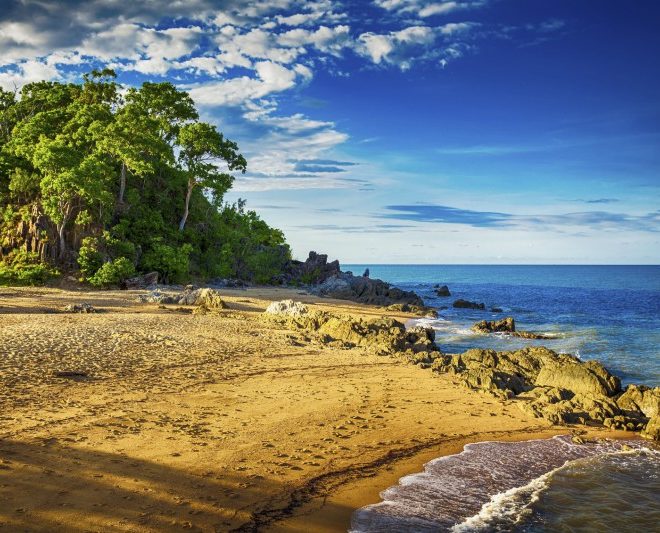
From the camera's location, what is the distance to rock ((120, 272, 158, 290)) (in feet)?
134

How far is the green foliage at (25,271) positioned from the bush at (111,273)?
11.6ft

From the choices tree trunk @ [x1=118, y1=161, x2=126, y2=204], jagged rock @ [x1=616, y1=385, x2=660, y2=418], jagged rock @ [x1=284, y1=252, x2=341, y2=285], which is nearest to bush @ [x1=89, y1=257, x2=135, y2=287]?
tree trunk @ [x1=118, y1=161, x2=126, y2=204]

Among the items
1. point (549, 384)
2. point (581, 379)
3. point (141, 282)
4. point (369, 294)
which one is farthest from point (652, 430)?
point (369, 294)

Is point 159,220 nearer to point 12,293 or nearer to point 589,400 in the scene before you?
point 12,293

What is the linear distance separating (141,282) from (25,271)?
8.58 metres

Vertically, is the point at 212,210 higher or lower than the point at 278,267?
higher

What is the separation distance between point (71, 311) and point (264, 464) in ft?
67.1

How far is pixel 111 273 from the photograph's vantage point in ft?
128

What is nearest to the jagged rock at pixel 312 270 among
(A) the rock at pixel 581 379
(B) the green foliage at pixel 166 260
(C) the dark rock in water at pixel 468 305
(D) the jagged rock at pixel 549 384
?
(C) the dark rock in water at pixel 468 305

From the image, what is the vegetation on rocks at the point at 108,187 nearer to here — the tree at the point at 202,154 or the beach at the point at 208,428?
the tree at the point at 202,154

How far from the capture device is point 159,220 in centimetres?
5022

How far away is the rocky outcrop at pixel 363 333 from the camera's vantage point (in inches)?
865

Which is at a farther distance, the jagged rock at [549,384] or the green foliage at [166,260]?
the green foliage at [166,260]

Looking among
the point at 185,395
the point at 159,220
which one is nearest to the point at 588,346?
the point at 185,395
